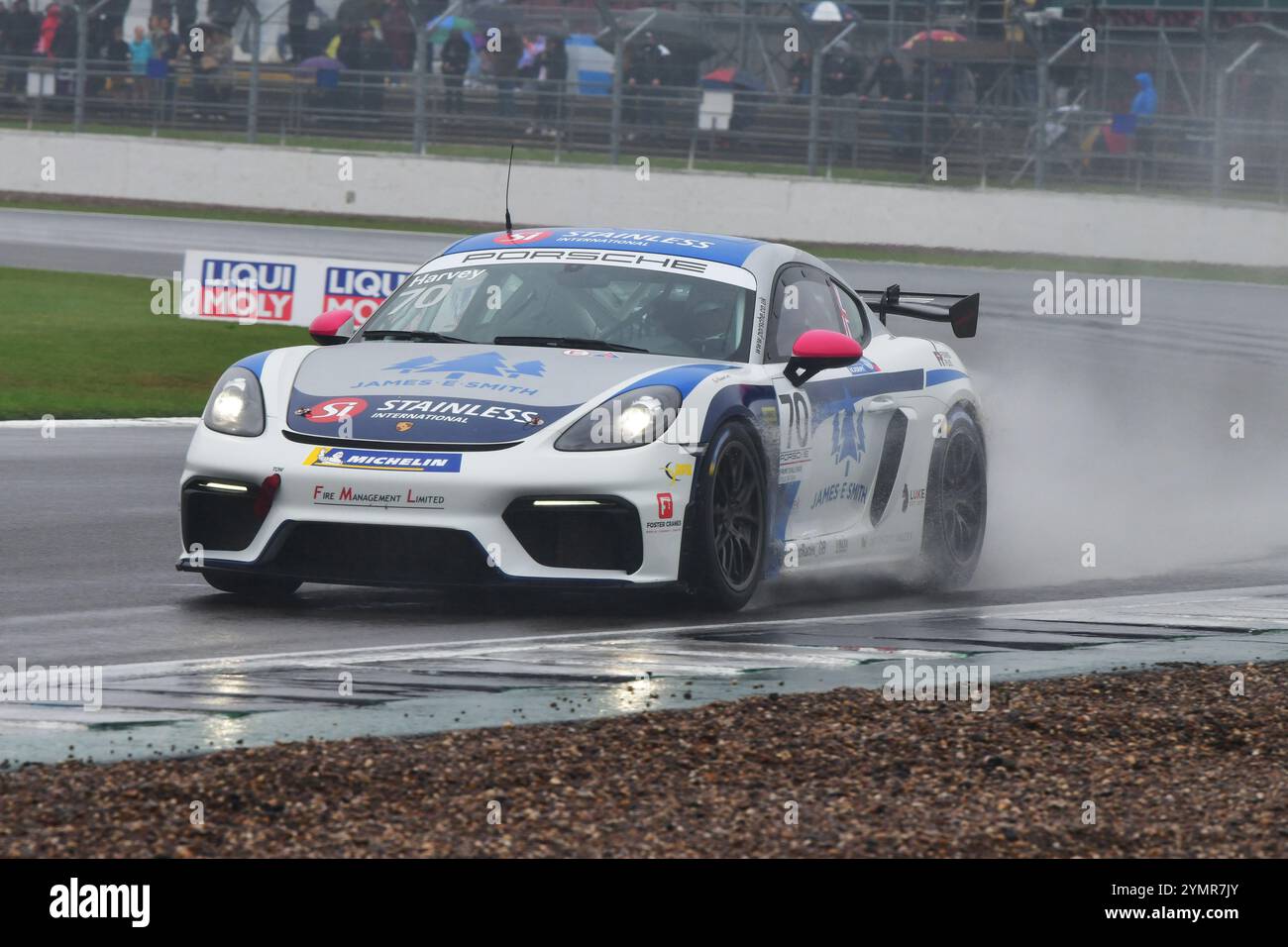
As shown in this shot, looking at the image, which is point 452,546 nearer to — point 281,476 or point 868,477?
point 281,476

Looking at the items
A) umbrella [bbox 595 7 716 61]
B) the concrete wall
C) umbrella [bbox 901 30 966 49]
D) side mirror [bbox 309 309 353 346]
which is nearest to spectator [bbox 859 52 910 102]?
umbrella [bbox 901 30 966 49]

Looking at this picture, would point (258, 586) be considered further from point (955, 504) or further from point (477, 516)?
point (955, 504)

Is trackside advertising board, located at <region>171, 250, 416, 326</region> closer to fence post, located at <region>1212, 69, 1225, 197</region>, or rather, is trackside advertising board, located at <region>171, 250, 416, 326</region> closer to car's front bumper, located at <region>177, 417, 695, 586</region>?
car's front bumper, located at <region>177, 417, 695, 586</region>

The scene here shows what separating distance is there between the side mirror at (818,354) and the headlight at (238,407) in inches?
78.0

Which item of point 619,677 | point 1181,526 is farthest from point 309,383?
point 1181,526

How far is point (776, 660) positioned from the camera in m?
7.63

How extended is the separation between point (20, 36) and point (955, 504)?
97.2ft

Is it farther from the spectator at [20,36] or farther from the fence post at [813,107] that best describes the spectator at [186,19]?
the fence post at [813,107]

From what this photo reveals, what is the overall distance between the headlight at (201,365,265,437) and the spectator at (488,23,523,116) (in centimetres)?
2745

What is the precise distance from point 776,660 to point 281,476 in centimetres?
189

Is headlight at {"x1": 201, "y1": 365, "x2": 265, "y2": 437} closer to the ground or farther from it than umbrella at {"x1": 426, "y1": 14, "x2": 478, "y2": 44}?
closer to the ground

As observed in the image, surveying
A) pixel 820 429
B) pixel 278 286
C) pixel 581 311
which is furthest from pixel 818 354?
pixel 278 286

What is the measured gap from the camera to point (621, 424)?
8.39m

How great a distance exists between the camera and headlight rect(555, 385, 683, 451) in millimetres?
8328
